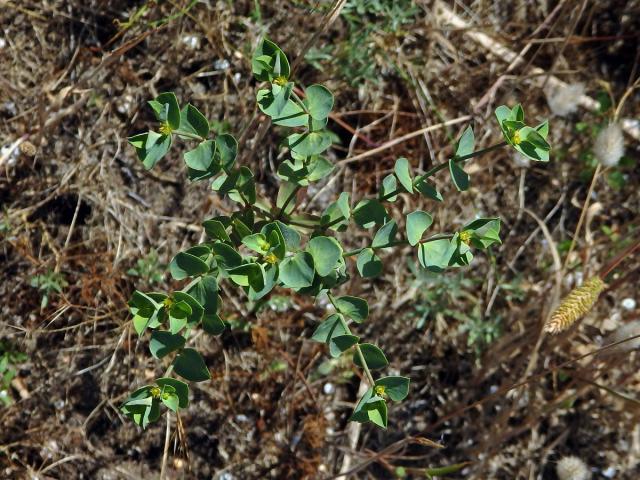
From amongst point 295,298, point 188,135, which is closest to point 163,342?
point 188,135

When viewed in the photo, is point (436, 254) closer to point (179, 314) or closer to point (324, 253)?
point (324, 253)

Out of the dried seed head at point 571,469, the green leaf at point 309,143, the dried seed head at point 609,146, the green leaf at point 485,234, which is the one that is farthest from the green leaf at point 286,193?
the dried seed head at point 571,469

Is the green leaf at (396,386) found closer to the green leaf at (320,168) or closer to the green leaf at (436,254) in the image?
the green leaf at (436,254)

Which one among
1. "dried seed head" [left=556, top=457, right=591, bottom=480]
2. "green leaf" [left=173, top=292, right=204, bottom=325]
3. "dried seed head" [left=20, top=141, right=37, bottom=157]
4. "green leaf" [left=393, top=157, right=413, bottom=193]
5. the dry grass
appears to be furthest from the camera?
"dried seed head" [left=556, top=457, right=591, bottom=480]

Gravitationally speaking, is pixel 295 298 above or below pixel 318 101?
below

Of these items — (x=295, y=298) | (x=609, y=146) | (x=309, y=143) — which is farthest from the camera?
(x=609, y=146)

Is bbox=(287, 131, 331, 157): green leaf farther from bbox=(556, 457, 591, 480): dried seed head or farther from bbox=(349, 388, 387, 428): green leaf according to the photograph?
bbox=(556, 457, 591, 480): dried seed head

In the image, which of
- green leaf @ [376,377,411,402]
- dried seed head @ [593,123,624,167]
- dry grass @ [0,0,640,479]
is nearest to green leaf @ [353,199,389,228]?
green leaf @ [376,377,411,402]

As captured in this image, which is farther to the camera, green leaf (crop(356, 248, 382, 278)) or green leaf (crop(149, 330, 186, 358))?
green leaf (crop(356, 248, 382, 278))

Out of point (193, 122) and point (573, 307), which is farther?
point (573, 307)
